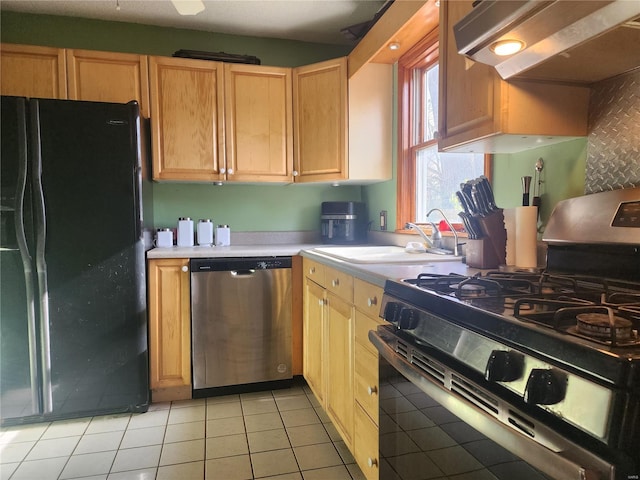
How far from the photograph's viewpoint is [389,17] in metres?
2.21

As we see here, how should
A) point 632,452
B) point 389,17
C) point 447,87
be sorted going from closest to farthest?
point 632,452, point 447,87, point 389,17

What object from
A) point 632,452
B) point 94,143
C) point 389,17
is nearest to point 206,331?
point 94,143

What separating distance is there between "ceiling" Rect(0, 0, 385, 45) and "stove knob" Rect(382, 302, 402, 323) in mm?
2197

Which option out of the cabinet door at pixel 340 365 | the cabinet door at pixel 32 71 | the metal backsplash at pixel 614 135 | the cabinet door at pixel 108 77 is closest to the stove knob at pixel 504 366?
the metal backsplash at pixel 614 135

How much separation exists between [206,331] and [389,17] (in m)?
2.04

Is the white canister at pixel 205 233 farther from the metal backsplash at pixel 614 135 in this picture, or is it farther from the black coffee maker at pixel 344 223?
the metal backsplash at pixel 614 135

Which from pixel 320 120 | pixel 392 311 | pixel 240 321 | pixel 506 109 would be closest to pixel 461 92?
pixel 506 109

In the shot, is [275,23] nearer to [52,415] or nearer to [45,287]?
[45,287]

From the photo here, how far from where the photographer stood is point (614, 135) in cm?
127

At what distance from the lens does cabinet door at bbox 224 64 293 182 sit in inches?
111

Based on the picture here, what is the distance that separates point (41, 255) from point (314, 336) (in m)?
1.52

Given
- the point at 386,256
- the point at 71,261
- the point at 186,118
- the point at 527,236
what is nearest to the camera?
the point at 527,236

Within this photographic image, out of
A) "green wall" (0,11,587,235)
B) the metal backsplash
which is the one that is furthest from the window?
the metal backsplash

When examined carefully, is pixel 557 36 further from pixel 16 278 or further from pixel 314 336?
pixel 16 278
